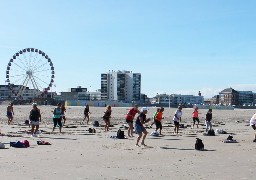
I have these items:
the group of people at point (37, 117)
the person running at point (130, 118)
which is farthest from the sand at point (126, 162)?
the person running at point (130, 118)

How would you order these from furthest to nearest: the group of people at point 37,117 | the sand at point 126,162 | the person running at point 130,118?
1. the person running at point 130,118
2. the group of people at point 37,117
3. the sand at point 126,162

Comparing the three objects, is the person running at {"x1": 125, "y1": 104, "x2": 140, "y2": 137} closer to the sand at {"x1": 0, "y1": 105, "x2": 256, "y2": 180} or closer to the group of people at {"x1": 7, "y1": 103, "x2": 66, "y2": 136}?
the group of people at {"x1": 7, "y1": 103, "x2": 66, "y2": 136}

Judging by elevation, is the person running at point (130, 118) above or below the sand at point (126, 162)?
above

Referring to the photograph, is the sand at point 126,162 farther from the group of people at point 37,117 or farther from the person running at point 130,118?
the person running at point 130,118

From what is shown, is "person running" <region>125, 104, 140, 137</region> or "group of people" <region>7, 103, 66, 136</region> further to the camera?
"person running" <region>125, 104, 140, 137</region>

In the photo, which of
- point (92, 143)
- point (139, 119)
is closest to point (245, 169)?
point (139, 119)

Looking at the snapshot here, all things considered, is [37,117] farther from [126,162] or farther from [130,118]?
[126,162]

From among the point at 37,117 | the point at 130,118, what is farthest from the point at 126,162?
the point at 37,117

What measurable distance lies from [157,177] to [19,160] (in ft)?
13.4

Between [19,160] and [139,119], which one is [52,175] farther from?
[139,119]

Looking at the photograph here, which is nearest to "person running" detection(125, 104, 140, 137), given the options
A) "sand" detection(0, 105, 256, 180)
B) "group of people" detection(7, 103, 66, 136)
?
"group of people" detection(7, 103, 66, 136)

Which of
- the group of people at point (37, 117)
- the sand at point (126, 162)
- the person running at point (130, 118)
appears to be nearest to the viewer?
the sand at point (126, 162)

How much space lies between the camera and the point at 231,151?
592 inches

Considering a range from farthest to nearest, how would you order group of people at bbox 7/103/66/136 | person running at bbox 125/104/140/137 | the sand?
1. person running at bbox 125/104/140/137
2. group of people at bbox 7/103/66/136
3. the sand
